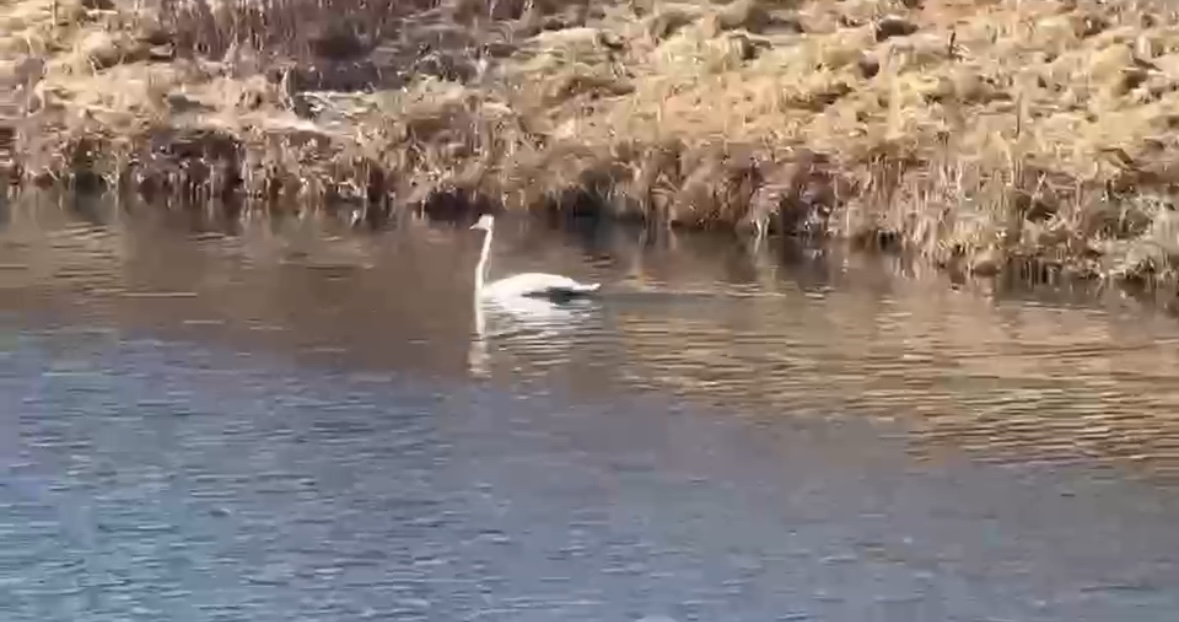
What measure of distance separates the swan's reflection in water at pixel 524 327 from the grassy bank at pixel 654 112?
468 cm

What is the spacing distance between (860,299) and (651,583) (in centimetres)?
817

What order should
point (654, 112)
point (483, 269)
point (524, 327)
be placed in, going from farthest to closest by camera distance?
point (654, 112) < point (483, 269) < point (524, 327)

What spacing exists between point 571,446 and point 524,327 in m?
3.81

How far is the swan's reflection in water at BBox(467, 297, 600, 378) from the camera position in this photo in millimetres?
→ 16125

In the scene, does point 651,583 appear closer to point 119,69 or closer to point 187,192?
Answer: point 187,192

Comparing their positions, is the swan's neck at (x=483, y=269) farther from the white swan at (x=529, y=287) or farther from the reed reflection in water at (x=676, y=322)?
the reed reflection in water at (x=676, y=322)

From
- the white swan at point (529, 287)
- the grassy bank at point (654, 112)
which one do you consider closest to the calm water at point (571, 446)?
the white swan at point (529, 287)

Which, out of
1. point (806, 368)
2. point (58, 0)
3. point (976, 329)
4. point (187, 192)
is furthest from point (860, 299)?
point (58, 0)

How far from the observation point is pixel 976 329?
1759 cm

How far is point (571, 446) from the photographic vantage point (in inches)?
529

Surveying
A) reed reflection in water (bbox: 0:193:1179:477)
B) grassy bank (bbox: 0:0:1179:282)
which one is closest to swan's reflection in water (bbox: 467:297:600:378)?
reed reflection in water (bbox: 0:193:1179:477)

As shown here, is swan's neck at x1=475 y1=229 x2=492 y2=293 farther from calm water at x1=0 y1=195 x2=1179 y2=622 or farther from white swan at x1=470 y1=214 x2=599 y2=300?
calm water at x1=0 y1=195 x2=1179 y2=622

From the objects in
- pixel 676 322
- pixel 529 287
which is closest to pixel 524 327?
pixel 529 287

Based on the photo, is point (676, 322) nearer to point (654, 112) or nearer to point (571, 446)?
point (571, 446)
